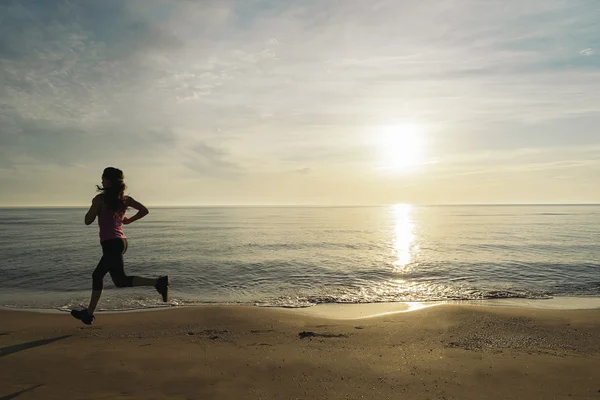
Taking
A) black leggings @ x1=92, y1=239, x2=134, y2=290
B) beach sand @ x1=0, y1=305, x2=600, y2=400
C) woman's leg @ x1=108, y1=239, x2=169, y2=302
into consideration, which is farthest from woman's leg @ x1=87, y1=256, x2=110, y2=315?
beach sand @ x1=0, y1=305, x2=600, y2=400

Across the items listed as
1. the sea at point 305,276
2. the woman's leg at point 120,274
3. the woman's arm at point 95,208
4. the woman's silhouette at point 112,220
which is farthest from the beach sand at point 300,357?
the sea at point 305,276

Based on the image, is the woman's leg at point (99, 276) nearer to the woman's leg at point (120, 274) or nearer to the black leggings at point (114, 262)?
the black leggings at point (114, 262)

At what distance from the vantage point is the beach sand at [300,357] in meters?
5.30

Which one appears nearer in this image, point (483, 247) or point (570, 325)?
point (570, 325)

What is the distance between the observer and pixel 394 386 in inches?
215

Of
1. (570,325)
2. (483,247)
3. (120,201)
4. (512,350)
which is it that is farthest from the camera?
(483,247)

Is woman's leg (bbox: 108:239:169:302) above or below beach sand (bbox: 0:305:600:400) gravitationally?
above

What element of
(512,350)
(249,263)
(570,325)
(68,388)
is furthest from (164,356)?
(249,263)

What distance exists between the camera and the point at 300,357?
673 cm

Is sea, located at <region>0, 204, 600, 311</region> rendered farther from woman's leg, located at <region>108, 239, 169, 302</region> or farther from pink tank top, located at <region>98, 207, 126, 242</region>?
pink tank top, located at <region>98, 207, 126, 242</region>

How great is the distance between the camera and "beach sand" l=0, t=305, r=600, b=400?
5305 mm

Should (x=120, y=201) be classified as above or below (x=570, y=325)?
above

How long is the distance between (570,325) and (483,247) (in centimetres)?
2299

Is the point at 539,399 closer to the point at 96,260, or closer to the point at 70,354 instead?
the point at 70,354
